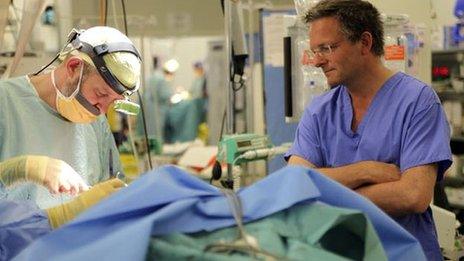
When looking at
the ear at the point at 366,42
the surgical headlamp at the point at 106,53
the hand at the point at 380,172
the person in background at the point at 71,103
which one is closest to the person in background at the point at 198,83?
the person in background at the point at 71,103

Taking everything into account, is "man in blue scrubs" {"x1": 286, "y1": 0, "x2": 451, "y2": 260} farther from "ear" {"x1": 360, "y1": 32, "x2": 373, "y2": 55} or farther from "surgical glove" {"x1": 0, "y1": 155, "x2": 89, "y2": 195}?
"surgical glove" {"x1": 0, "y1": 155, "x2": 89, "y2": 195}

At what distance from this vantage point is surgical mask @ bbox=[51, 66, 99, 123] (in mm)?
1837

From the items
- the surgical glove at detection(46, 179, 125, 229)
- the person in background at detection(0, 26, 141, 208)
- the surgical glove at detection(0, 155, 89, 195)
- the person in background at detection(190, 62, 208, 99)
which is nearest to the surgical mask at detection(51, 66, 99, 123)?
the person in background at detection(0, 26, 141, 208)

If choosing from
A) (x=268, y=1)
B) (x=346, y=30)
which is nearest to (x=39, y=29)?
(x=268, y=1)

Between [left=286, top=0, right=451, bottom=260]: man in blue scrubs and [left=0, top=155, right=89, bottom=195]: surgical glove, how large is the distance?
758mm

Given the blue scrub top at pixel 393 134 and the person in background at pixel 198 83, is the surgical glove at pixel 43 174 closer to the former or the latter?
the blue scrub top at pixel 393 134

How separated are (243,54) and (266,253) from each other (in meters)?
1.91

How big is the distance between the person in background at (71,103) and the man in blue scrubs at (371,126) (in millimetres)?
656

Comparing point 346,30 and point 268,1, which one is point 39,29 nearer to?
point 268,1

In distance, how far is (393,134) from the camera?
1654mm

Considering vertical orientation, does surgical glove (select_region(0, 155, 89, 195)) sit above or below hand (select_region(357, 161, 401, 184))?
above

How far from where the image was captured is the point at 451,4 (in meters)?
4.86

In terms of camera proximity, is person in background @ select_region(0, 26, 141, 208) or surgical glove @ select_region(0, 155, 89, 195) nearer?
surgical glove @ select_region(0, 155, 89, 195)

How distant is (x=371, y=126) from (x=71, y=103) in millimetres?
1034
